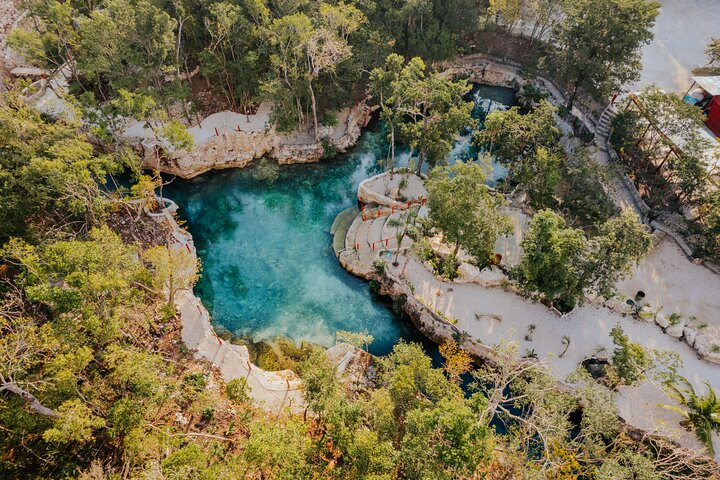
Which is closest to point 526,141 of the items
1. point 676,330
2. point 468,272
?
point 468,272

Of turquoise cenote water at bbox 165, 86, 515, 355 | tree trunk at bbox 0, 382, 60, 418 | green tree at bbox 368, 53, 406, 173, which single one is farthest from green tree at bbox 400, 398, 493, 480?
green tree at bbox 368, 53, 406, 173

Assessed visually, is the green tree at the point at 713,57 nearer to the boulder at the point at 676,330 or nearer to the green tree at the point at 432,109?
the green tree at the point at 432,109

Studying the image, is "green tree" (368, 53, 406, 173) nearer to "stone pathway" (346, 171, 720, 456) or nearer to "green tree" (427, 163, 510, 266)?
"green tree" (427, 163, 510, 266)

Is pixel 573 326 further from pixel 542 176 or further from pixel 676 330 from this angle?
pixel 542 176

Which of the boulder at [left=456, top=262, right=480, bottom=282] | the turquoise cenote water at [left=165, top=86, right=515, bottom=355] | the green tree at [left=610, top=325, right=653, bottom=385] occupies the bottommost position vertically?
the turquoise cenote water at [left=165, top=86, right=515, bottom=355]

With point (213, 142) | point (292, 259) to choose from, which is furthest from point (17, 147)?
point (292, 259)

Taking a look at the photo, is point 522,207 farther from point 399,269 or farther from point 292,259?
point 292,259
